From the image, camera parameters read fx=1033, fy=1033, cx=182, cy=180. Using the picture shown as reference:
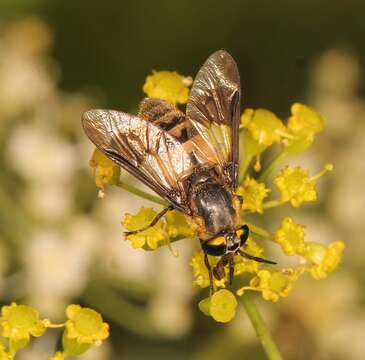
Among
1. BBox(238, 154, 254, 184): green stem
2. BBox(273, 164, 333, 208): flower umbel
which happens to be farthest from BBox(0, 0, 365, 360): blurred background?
BBox(273, 164, 333, 208): flower umbel

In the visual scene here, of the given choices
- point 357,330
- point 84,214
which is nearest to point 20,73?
point 84,214

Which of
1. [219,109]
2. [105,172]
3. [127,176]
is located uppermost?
[219,109]

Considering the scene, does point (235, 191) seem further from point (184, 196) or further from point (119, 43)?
point (119, 43)

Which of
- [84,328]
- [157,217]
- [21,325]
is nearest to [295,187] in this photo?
[157,217]

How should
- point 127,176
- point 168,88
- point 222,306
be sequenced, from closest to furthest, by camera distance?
point 222,306, point 168,88, point 127,176

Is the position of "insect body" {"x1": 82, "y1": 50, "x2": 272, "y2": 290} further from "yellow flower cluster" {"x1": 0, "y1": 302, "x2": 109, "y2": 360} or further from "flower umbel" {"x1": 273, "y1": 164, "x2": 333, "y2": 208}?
"yellow flower cluster" {"x1": 0, "y1": 302, "x2": 109, "y2": 360}

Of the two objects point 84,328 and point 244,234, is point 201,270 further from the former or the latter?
point 84,328

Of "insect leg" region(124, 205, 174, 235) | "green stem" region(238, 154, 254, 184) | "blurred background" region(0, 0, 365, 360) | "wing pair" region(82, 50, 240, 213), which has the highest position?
"wing pair" region(82, 50, 240, 213)

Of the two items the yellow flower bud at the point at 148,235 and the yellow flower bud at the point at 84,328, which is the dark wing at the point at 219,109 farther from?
the yellow flower bud at the point at 84,328
